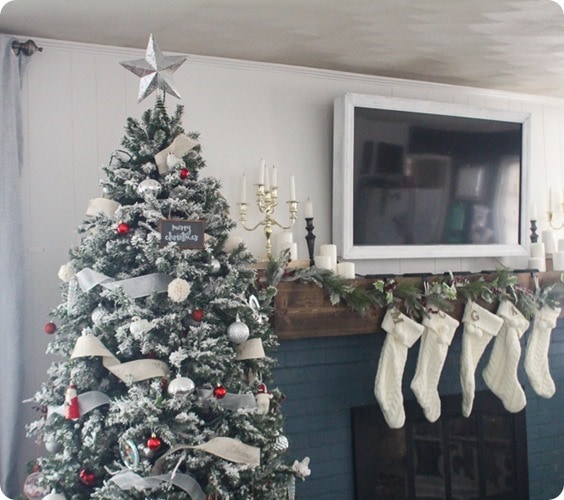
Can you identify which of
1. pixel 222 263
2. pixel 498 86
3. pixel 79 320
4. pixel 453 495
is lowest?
pixel 453 495

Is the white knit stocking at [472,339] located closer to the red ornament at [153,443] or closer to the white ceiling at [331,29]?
the white ceiling at [331,29]

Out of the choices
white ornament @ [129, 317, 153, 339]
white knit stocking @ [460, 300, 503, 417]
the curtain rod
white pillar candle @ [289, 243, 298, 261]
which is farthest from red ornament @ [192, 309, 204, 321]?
white knit stocking @ [460, 300, 503, 417]

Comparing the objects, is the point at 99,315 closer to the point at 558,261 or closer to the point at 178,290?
the point at 178,290

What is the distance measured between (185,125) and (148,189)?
0.82 metres

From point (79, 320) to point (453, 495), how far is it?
1972mm

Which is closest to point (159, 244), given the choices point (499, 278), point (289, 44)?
point (289, 44)

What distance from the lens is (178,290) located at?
1633 millimetres

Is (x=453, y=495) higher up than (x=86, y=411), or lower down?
lower down

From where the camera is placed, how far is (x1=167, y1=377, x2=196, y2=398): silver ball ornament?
5.17 ft

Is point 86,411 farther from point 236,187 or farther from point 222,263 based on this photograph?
point 236,187

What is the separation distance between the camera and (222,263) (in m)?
1.83

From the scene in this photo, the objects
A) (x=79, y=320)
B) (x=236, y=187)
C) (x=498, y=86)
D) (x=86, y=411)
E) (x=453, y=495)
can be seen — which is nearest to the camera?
(x=86, y=411)

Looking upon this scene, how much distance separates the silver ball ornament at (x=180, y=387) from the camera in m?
1.58

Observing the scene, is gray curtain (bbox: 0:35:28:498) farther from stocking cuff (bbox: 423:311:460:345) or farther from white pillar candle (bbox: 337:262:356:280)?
stocking cuff (bbox: 423:311:460:345)
